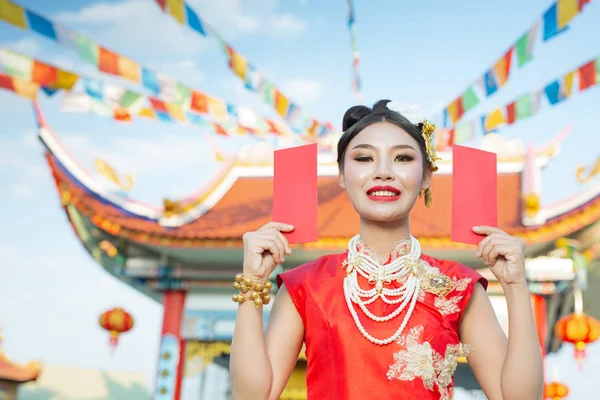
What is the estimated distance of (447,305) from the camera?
6.02 ft

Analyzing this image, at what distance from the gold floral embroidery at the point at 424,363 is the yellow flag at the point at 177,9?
3334 millimetres

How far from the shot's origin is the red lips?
1874mm

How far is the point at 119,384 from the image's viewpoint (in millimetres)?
19578

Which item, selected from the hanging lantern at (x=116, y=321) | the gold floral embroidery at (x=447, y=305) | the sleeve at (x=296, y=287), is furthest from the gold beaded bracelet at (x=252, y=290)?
the hanging lantern at (x=116, y=321)

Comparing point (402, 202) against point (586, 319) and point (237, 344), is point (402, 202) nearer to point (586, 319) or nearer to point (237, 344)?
point (237, 344)

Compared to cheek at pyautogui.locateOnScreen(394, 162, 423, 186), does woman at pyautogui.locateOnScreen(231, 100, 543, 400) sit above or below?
below

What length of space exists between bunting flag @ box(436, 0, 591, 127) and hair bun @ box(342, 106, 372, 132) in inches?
108

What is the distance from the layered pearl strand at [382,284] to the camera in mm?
1798

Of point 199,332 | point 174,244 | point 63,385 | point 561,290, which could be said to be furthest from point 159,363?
point 63,385

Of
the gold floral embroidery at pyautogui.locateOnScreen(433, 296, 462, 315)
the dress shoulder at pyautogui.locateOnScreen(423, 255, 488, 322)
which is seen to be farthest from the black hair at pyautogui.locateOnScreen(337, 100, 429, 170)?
the gold floral embroidery at pyautogui.locateOnScreen(433, 296, 462, 315)

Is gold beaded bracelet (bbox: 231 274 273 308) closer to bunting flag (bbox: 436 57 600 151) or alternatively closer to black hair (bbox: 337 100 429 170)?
black hair (bbox: 337 100 429 170)

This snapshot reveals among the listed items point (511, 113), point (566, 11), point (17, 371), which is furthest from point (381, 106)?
point (17, 371)

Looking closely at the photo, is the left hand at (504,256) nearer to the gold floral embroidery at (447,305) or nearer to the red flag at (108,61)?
the gold floral embroidery at (447,305)

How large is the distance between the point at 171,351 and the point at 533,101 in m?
4.59
